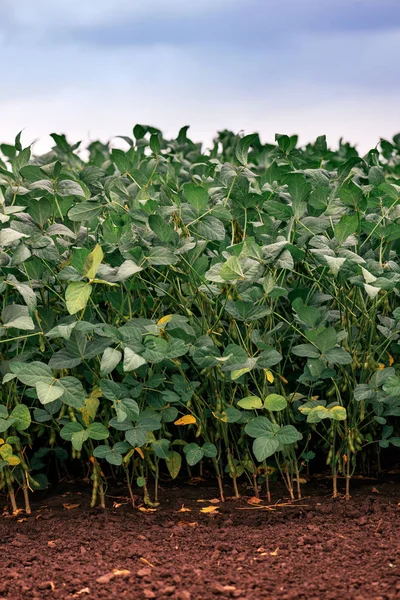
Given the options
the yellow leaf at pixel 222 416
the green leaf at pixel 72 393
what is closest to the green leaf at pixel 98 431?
the green leaf at pixel 72 393

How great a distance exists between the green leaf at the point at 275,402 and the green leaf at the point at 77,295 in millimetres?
665

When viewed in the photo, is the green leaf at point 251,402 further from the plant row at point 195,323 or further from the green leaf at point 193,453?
the green leaf at point 193,453

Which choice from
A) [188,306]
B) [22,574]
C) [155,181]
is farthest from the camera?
[155,181]

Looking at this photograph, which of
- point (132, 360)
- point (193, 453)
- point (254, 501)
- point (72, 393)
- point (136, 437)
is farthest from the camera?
point (254, 501)

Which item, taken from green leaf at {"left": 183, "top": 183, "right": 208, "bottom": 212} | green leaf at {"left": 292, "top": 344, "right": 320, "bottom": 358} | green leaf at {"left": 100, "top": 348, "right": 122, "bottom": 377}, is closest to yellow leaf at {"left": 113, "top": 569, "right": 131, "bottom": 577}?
green leaf at {"left": 100, "top": 348, "right": 122, "bottom": 377}

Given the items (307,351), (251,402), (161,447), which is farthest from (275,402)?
(161,447)

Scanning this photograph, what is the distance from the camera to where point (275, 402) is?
245 centimetres

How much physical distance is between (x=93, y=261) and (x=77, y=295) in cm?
11

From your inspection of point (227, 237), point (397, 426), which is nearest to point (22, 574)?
A: point (227, 237)

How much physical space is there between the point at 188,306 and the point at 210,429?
456 mm

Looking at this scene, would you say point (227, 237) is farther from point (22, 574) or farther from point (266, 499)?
point (22, 574)

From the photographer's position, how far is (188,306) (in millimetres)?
2639

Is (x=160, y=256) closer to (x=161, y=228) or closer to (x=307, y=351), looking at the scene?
(x=161, y=228)

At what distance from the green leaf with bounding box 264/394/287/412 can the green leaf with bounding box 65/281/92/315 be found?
665 millimetres
